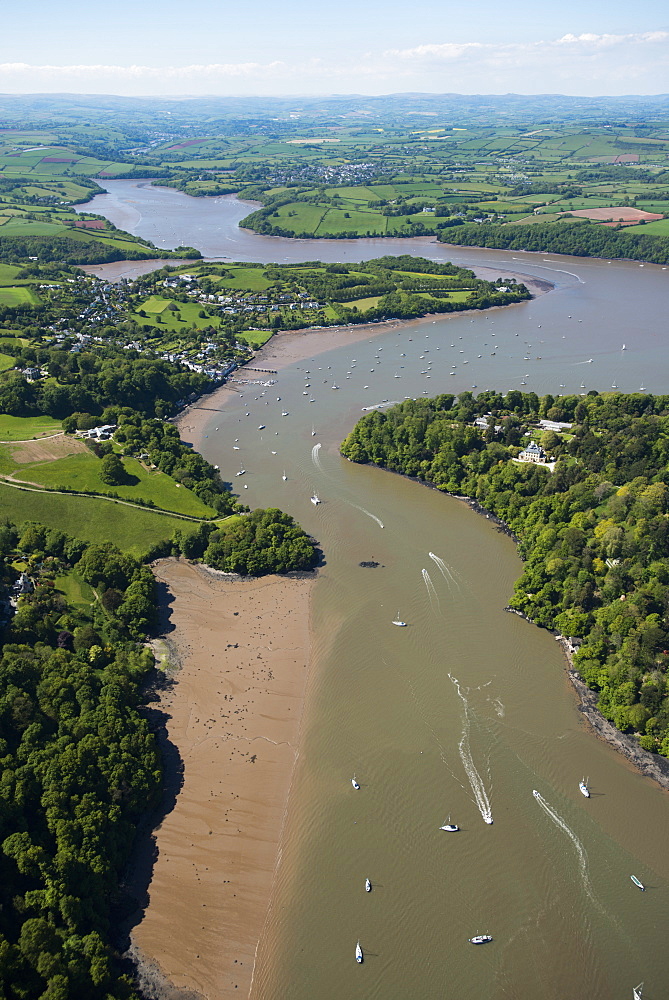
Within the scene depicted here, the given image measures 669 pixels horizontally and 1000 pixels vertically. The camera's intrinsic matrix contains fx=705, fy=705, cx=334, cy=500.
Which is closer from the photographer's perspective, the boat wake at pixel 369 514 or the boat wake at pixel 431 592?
the boat wake at pixel 431 592

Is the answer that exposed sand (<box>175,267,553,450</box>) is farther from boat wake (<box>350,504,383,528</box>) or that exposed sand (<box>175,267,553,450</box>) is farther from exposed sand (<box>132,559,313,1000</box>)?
exposed sand (<box>132,559,313,1000</box>)

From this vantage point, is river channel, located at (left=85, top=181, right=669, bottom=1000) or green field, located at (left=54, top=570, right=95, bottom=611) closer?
river channel, located at (left=85, top=181, right=669, bottom=1000)

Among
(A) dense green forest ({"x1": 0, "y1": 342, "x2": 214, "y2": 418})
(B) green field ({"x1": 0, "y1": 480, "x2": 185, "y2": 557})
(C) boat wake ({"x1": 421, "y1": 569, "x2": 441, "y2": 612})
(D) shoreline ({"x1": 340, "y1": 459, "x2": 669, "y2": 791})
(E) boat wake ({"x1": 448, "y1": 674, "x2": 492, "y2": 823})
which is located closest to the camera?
(E) boat wake ({"x1": 448, "y1": 674, "x2": 492, "y2": 823})

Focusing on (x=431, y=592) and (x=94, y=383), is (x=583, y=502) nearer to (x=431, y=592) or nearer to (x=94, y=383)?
(x=431, y=592)

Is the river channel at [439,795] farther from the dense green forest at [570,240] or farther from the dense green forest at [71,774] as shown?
the dense green forest at [570,240]

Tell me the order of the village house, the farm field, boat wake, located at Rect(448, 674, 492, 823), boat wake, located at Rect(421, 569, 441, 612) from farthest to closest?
the village house, the farm field, boat wake, located at Rect(421, 569, 441, 612), boat wake, located at Rect(448, 674, 492, 823)

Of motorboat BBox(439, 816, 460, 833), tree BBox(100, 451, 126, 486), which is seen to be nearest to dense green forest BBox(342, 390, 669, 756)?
motorboat BBox(439, 816, 460, 833)

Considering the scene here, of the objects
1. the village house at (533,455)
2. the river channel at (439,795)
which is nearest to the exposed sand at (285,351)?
the river channel at (439,795)
